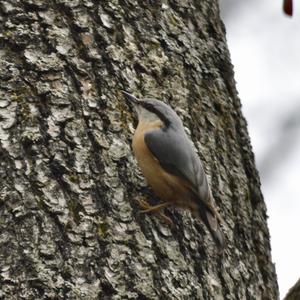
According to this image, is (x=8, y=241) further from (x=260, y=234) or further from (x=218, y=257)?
(x=260, y=234)

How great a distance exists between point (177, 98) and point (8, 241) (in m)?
0.98

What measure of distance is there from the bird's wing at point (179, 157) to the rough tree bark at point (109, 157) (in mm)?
82

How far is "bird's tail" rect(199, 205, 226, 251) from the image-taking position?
305 centimetres

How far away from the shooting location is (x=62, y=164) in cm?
295

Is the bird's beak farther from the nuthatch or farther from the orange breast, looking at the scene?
the orange breast

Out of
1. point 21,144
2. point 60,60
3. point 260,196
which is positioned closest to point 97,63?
point 60,60

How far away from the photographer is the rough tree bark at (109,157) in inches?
108

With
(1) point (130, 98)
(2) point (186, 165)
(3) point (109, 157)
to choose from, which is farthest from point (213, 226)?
(1) point (130, 98)

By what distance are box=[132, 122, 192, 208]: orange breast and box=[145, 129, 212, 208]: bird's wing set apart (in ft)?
0.09

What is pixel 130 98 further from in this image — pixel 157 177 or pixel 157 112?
pixel 157 177

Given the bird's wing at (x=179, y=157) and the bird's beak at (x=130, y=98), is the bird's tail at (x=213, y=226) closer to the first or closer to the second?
the bird's wing at (x=179, y=157)

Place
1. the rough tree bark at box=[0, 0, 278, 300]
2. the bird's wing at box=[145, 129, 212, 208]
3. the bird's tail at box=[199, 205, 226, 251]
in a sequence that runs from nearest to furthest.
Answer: the rough tree bark at box=[0, 0, 278, 300] < the bird's tail at box=[199, 205, 226, 251] < the bird's wing at box=[145, 129, 212, 208]

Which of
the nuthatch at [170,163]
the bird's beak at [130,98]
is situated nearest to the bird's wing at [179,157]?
the nuthatch at [170,163]

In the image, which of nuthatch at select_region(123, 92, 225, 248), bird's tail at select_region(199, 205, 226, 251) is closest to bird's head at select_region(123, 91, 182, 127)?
nuthatch at select_region(123, 92, 225, 248)
